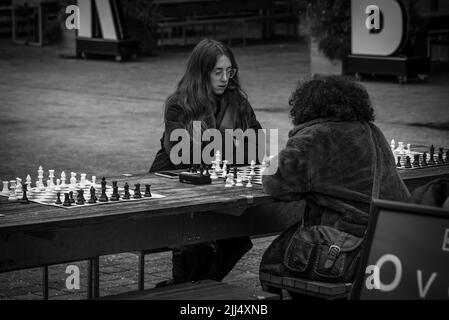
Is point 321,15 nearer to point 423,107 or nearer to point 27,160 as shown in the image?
point 423,107

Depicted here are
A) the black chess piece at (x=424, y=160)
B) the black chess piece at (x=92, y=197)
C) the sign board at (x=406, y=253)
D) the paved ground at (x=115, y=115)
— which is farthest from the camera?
the paved ground at (x=115, y=115)

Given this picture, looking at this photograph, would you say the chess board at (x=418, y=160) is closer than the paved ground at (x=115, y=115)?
Yes

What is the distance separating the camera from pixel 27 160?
11.4m

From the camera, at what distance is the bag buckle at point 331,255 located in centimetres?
529

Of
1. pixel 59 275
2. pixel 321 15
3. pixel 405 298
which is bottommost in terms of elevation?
pixel 59 275

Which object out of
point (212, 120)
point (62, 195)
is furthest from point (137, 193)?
point (212, 120)

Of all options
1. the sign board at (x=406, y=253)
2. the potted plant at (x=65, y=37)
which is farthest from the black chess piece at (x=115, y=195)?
the potted plant at (x=65, y=37)

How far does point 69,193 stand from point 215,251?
1.25m

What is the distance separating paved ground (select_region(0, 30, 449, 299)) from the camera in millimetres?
7320

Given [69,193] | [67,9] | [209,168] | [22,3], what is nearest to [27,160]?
[209,168]

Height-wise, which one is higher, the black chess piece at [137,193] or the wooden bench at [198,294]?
the black chess piece at [137,193]

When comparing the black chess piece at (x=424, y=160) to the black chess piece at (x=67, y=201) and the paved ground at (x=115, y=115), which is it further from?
the black chess piece at (x=67, y=201)

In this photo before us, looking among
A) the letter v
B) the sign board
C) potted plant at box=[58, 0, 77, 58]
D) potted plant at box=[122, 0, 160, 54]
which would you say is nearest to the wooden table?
the sign board
